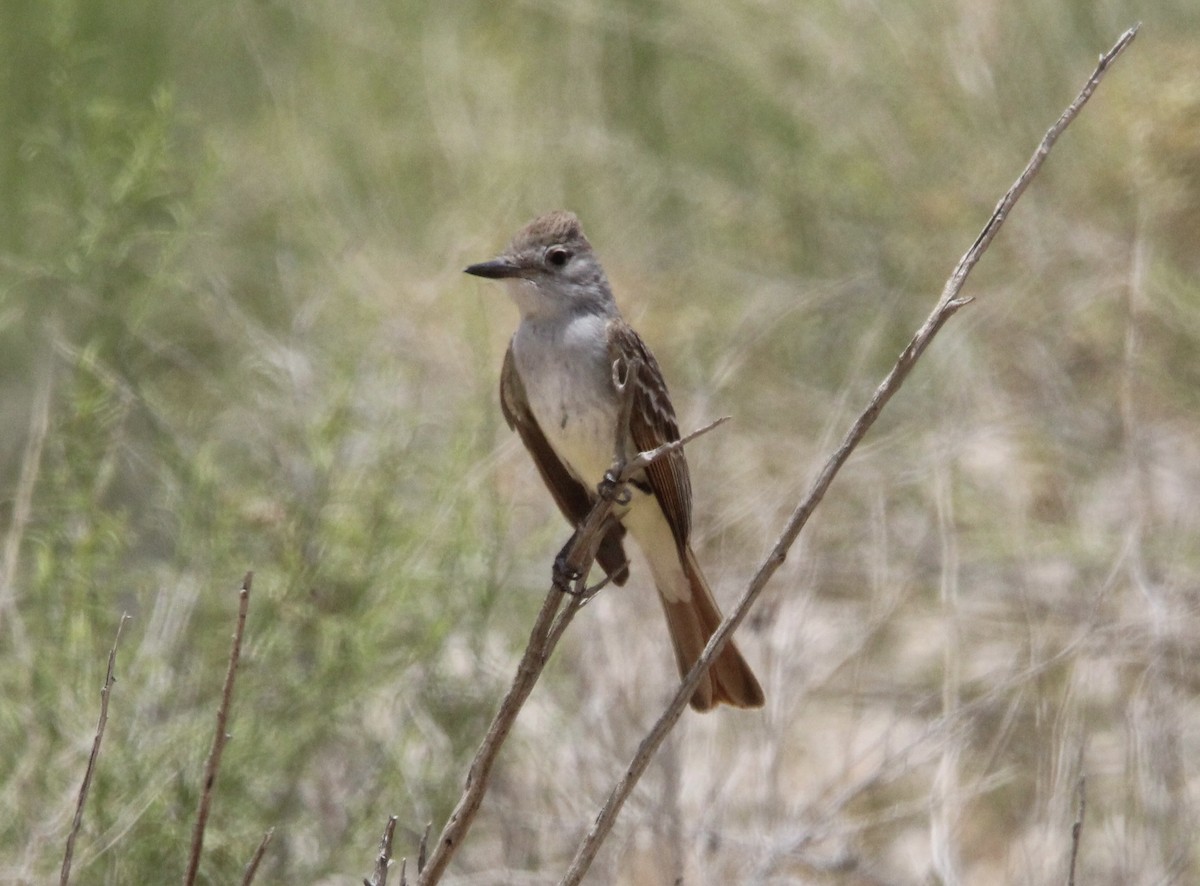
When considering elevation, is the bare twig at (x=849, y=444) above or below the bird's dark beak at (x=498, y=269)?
below

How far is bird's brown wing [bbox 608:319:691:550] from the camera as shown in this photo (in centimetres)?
363

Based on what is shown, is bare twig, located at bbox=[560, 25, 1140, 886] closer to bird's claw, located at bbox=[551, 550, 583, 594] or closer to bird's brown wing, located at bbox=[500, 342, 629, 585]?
bird's claw, located at bbox=[551, 550, 583, 594]

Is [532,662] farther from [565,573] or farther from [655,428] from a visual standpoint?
[655,428]

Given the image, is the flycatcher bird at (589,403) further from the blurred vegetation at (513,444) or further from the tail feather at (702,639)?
the blurred vegetation at (513,444)

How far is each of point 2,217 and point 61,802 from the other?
3.32 metres

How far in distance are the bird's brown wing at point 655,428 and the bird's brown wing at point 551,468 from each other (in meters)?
0.15

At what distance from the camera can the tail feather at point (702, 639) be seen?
3.36 meters

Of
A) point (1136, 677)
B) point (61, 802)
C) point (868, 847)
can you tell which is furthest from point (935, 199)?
point (61, 802)

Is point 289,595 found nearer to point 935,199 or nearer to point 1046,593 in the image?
point 1046,593

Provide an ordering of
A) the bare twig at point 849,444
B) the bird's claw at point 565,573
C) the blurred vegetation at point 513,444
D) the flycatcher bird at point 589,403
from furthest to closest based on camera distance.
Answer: the blurred vegetation at point 513,444 < the flycatcher bird at point 589,403 < the bird's claw at point 565,573 < the bare twig at point 849,444

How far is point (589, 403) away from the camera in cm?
362

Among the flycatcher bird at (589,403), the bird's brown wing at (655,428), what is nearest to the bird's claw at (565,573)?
the flycatcher bird at (589,403)

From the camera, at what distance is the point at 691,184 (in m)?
6.99

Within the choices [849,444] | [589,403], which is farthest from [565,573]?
[849,444]
